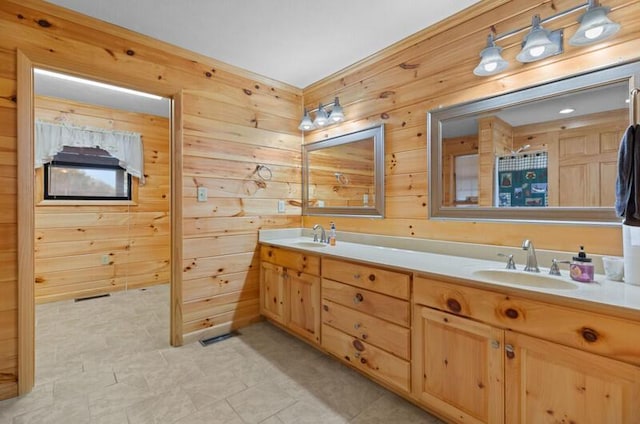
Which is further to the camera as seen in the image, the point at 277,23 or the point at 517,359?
the point at 277,23

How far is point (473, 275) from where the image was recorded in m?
1.52

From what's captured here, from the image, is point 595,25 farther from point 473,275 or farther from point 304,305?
point 304,305

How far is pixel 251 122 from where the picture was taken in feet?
9.62

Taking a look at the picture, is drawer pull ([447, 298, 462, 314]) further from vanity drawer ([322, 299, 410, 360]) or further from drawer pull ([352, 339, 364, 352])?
drawer pull ([352, 339, 364, 352])

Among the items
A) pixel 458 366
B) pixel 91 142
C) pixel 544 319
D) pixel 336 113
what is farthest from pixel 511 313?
pixel 91 142

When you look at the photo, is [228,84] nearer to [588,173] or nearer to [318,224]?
[318,224]

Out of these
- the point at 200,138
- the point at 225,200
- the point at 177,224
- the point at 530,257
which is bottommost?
the point at 530,257

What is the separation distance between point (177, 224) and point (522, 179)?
249 centimetres

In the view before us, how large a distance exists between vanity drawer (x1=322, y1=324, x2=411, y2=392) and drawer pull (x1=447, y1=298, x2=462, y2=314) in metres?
0.44

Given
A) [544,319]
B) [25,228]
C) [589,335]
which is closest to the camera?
[589,335]

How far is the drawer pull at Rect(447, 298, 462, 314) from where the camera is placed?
4.84ft

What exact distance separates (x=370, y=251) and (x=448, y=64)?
1425 millimetres

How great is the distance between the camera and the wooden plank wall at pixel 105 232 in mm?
3547

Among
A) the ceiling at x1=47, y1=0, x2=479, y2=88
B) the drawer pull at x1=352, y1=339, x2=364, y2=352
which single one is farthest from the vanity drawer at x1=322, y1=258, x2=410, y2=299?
the ceiling at x1=47, y1=0, x2=479, y2=88
